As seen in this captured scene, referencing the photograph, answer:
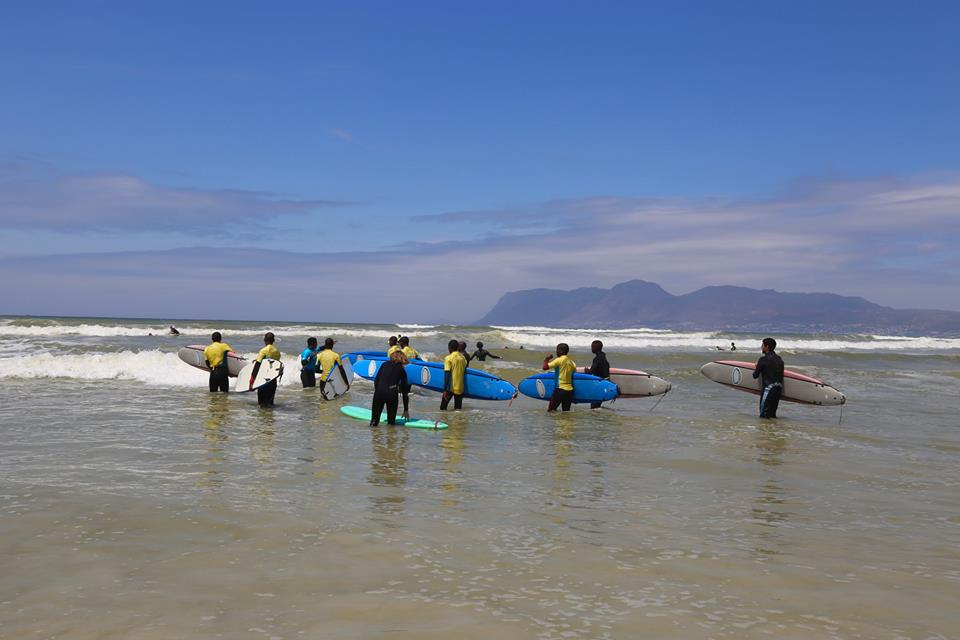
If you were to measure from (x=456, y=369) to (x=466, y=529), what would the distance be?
9275mm

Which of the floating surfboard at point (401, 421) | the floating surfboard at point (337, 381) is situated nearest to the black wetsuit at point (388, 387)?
the floating surfboard at point (401, 421)

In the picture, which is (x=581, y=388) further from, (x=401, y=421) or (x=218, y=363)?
(x=218, y=363)

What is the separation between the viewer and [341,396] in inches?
717

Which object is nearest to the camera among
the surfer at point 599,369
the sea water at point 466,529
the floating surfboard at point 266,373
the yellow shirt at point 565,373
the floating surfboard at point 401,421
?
the sea water at point 466,529

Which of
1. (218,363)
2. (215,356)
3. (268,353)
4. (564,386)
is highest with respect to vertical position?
(268,353)

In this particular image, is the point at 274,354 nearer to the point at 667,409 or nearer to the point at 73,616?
the point at 667,409

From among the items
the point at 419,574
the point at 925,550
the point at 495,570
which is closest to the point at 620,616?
the point at 495,570

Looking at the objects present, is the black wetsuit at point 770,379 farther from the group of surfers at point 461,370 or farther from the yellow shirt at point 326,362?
the yellow shirt at point 326,362

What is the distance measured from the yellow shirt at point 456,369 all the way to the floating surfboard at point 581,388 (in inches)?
72.2

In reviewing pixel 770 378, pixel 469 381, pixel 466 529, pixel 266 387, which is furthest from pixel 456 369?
pixel 466 529

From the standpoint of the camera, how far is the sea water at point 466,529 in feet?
15.2

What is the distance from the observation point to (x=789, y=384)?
16.9 meters

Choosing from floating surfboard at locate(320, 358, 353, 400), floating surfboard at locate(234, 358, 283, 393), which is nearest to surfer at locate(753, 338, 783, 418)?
floating surfboard at locate(320, 358, 353, 400)

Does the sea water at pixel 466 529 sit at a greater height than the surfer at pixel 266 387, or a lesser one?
lesser
